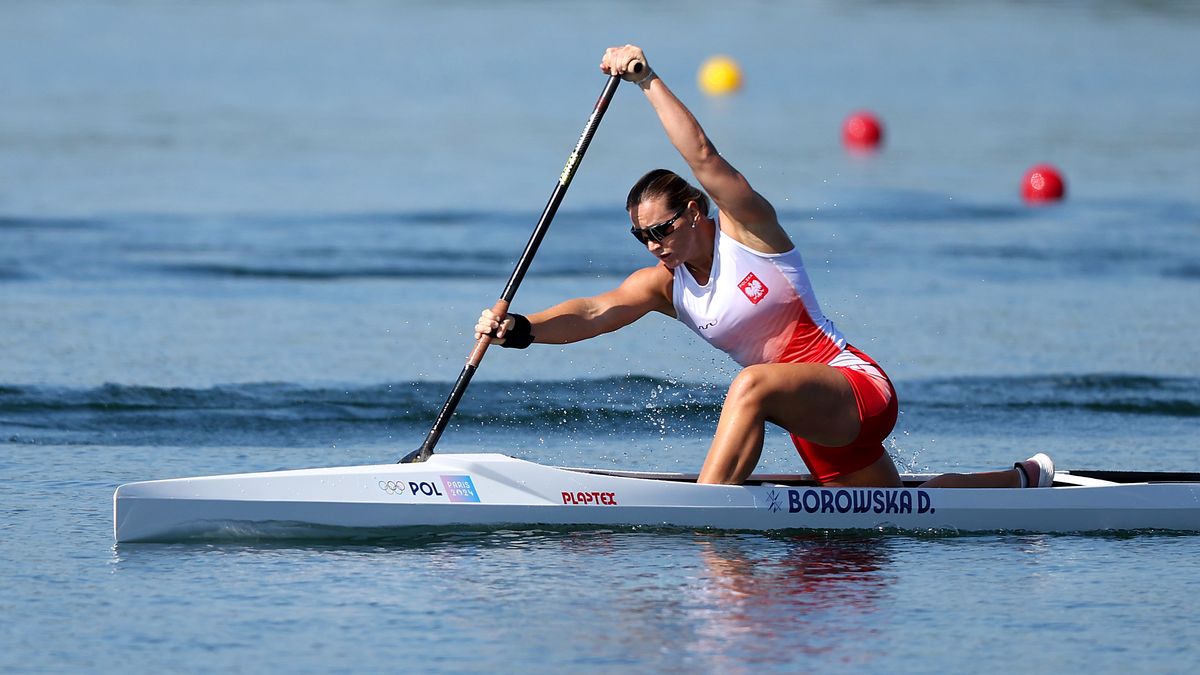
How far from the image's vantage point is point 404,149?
20.3 m

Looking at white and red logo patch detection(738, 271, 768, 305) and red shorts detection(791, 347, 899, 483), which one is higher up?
white and red logo patch detection(738, 271, 768, 305)

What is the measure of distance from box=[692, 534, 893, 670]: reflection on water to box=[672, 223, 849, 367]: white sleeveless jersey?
0.70 m

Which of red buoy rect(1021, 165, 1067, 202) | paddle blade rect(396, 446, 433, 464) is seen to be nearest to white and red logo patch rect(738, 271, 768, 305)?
paddle blade rect(396, 446, 433, 464)

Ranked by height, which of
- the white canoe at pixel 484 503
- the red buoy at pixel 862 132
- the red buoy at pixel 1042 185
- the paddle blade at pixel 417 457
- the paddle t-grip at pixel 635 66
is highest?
the red buoy at pixel 862 132

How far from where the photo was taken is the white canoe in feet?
21.9

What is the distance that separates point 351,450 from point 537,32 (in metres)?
28.3

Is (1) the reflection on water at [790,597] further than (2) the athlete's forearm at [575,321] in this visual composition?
No

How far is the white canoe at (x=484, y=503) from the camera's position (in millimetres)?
6668

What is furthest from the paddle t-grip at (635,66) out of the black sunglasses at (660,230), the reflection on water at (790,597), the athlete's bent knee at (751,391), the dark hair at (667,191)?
the reflection on water at (790,597)

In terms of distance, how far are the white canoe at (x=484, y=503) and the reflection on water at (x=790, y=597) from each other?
0.13 metres

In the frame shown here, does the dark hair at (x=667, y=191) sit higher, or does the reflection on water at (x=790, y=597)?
the dark hair at (x=667, y=191)

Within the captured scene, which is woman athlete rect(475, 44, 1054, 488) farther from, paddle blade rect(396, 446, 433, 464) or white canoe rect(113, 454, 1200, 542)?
paddle blade rect(396, 446, 433, 464)

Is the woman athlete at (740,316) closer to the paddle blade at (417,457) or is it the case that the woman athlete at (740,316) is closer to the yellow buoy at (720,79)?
the paddle blade at (417,457)

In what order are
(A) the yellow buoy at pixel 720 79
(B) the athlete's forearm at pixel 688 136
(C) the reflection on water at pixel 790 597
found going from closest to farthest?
(C) the reflection on water at pixel 790 597 < (B) the athlete's forearm at pixel 688 136 < (A) the yellow buoy at pixel 720 79
